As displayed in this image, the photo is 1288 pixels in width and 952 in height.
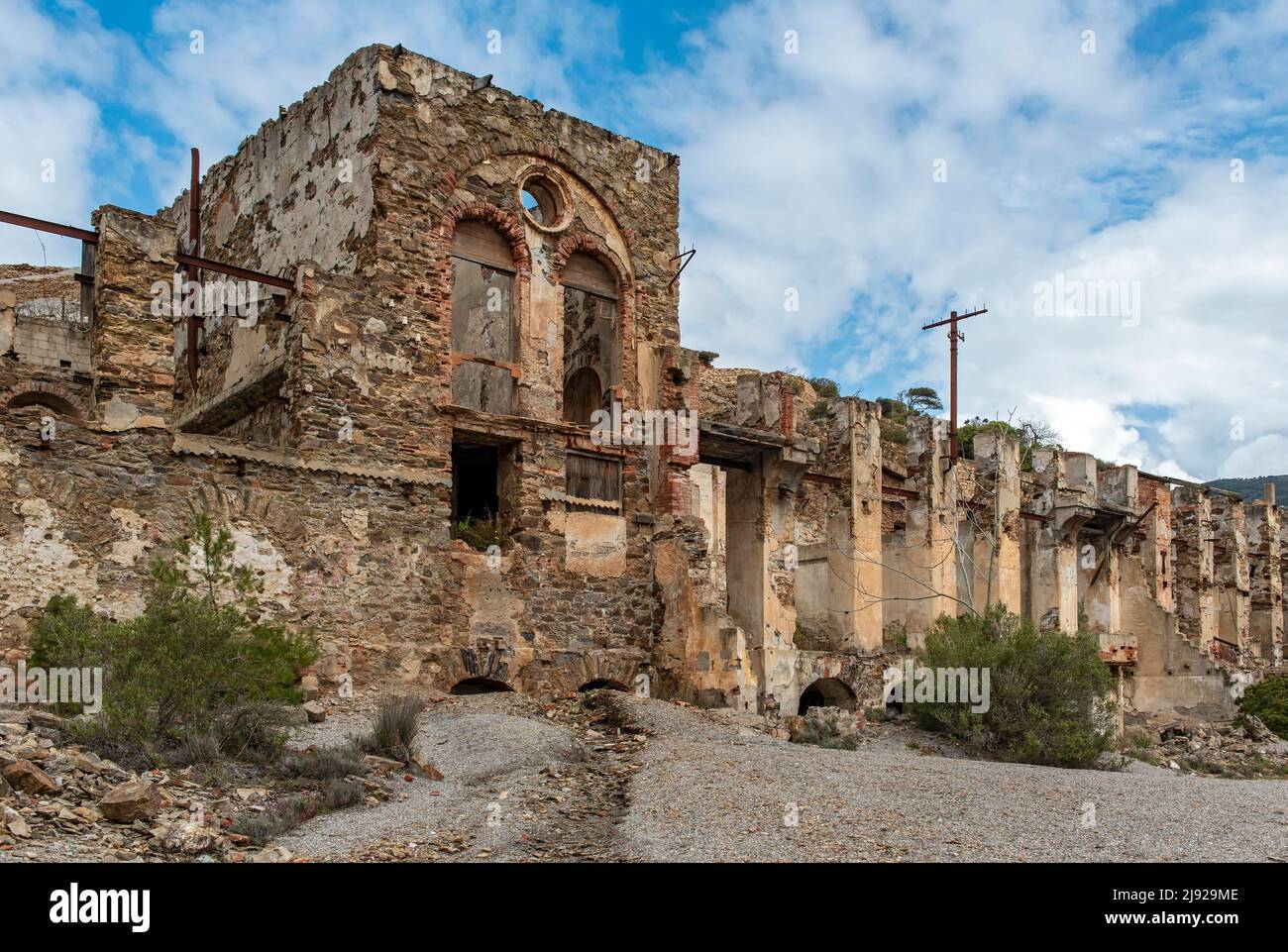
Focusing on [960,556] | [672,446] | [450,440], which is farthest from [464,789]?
[960,556]

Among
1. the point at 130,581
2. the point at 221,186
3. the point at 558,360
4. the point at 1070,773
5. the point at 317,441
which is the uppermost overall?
the point at 221,186

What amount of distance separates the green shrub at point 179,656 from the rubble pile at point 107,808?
83 centimetres

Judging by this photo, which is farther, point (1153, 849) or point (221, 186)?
point (221, 186)

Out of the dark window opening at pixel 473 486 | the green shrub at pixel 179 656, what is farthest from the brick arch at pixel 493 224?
the green shrub at pixel 179 656

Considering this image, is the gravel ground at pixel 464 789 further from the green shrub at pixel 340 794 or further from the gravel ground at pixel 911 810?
the gravel ground at pixel 911 810

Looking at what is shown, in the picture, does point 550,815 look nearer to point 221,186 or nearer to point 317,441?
point 317,441

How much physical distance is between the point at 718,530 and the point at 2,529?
13580 millimetres

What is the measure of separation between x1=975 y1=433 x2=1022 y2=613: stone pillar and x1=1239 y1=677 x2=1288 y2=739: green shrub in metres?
6.18

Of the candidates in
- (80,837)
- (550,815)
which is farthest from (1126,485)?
(80,837)

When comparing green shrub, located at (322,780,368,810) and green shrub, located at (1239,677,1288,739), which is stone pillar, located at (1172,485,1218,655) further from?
green shrub, located at (322,780,368,810)

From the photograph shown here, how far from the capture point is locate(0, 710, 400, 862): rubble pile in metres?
8.67

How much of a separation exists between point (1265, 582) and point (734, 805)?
35772 mm

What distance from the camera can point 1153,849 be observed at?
1003cm

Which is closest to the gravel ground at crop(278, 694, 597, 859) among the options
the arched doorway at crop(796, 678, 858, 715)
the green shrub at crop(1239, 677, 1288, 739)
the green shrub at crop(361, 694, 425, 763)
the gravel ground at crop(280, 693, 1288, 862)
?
the gravel ground at crop(280, 693, 1288, 862)
